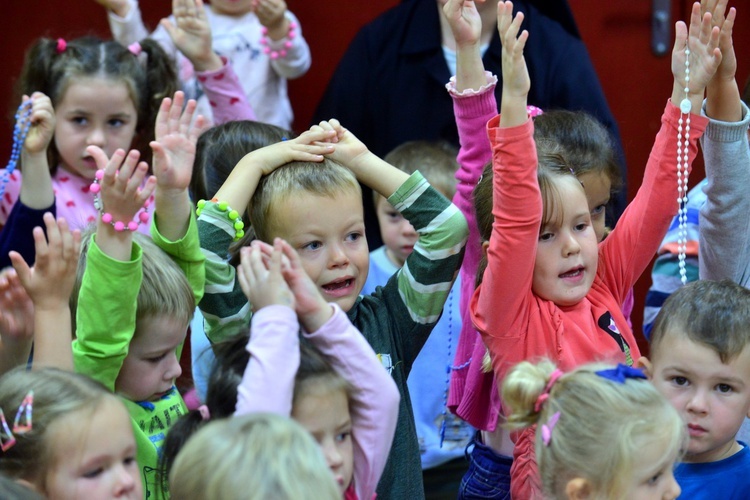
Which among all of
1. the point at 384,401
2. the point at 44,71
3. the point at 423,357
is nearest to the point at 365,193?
the point at 423,357

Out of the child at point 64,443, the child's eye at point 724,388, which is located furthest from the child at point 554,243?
the child at point 64,443

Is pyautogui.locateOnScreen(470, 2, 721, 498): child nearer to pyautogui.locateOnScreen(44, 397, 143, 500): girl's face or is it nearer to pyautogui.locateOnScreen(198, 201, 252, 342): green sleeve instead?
pyautogui.locateOnScreen(198, 201, 252, 342): green sleeve

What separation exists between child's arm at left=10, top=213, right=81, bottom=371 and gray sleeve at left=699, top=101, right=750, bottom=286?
1.49 meters

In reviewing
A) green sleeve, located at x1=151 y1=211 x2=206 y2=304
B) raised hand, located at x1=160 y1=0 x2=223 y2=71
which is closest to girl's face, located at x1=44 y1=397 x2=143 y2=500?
green sleeve, located at x1=151 y1=211 x2=206 y2=304

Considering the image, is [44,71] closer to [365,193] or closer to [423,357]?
[365,193]

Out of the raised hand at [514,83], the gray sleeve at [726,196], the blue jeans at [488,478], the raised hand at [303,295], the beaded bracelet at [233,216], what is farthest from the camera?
the gray sleeve at [726,196]

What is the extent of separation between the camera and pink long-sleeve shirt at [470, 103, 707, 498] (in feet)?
7.18

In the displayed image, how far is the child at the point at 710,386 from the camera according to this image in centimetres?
224

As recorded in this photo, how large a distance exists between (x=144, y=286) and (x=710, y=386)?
1.23 m

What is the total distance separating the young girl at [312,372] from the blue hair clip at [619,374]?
1.30ft

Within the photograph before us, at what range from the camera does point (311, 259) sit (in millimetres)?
2285

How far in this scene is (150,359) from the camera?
2.28m

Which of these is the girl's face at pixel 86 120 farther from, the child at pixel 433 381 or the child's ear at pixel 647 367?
the child's ear at pixel 647 367

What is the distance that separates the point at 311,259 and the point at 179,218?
30 cm
